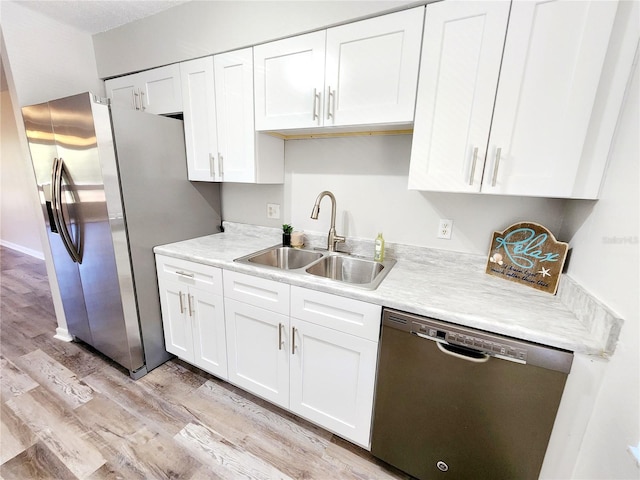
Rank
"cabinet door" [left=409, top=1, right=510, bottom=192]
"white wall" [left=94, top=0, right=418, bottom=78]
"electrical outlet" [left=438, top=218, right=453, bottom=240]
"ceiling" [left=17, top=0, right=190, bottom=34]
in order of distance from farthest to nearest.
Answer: "ceiling" [left=17, top=0, right=190, bottom=34]
"electrical outlet" [left=438, top=218, right=453, bottom=240]
"white wall" [left=94, top=0, right=418, bottom=78]
"cabinet door" [left=409, top=1, right=510, bottom=192]

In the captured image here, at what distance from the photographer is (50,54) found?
1.85 m

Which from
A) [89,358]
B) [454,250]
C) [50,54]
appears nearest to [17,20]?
[50,54]

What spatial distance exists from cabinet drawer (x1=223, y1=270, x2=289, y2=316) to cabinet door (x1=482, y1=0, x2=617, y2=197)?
3.61ft

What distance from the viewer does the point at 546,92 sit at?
98cm

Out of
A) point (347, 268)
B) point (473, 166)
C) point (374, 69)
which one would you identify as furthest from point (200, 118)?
point (473, 166)

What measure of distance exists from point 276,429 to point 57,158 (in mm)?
2097

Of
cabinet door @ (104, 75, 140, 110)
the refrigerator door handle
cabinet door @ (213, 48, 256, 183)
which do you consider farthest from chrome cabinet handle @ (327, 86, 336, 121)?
the refrigerator door handle

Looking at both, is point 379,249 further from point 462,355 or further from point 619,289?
point 619,289

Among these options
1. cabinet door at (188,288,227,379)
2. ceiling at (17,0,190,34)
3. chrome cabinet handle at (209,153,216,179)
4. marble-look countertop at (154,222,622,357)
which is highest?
ceiling at (17,0,190,34)

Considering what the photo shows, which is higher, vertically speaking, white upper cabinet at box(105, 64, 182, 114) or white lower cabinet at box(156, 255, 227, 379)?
white upper cabinet at box(105, 64, 182, 114)

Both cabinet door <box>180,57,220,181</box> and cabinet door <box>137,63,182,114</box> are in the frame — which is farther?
cabinet door <box>137,63,182,114</box>

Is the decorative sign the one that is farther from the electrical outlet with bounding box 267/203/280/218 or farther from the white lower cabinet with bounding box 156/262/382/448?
the electrical outlet with bounding box 267/203/280/218

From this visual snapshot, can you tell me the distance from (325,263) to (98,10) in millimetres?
2221

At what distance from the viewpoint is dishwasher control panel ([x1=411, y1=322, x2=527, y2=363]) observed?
0.90 m
